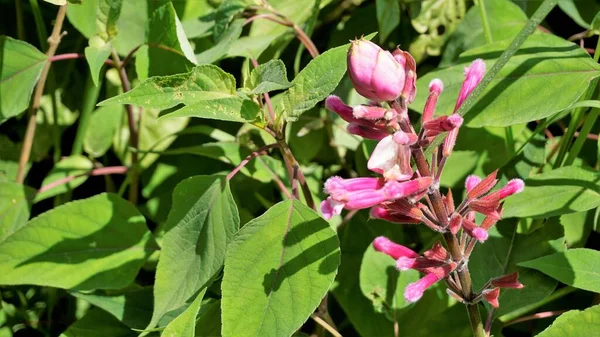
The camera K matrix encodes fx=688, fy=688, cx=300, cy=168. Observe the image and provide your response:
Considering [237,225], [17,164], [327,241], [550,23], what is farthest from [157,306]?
[550,23]

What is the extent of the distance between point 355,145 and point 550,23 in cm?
58

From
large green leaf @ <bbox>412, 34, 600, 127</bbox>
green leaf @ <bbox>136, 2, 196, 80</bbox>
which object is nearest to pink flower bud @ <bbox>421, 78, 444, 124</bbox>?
large green leaf @ <bbox>412, 34, 600, 127</bbox>

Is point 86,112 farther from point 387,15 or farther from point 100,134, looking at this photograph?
point 387,15

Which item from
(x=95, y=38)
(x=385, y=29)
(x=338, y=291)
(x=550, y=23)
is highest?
(x=95, y=38)

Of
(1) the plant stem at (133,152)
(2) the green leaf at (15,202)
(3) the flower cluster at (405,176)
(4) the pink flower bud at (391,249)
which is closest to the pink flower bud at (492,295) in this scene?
(3) the flower cluster at (405,176)

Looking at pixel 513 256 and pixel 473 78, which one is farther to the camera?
pixel 513 256

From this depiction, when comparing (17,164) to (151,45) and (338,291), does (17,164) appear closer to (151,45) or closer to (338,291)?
(151,45)

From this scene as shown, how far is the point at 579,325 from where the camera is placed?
0.85m

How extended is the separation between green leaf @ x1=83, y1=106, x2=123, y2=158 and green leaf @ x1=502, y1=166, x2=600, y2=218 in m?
0.84

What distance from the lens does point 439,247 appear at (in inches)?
34.7

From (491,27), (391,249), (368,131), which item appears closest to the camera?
(368,131)

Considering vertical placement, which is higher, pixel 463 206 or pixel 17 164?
pixel 463 206

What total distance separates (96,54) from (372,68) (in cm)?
61

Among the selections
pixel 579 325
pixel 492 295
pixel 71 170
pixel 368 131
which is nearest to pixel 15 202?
pixel 71 170
